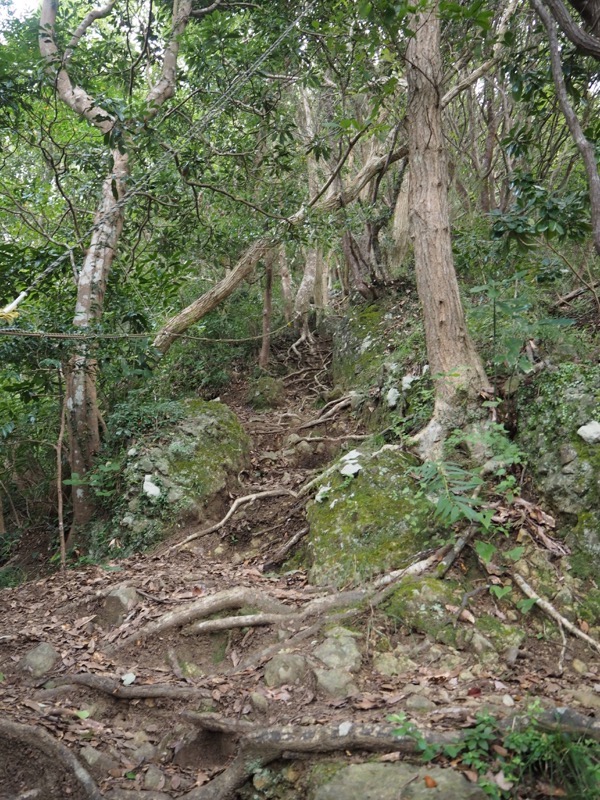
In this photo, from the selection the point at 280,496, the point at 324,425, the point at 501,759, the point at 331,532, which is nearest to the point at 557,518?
the point at 331,532

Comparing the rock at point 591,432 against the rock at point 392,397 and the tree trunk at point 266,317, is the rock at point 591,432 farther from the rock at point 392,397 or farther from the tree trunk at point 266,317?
the tree trunk at point 266,317

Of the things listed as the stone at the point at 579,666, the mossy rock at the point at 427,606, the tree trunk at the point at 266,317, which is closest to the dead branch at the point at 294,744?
the mossy rock at the point at 427,606

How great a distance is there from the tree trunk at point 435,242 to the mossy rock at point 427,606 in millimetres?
1503

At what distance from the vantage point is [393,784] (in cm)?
253

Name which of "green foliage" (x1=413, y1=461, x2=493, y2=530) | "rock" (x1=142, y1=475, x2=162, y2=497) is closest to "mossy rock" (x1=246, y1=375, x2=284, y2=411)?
"rock" (x1=142, y1=475, x2=162, y2=497)

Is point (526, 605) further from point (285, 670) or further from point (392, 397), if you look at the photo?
point (392, 397)

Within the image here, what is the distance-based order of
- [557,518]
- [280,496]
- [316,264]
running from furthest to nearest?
1. [316,264]
2. [280,496]
3. [557,518]

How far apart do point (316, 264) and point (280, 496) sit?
655 centimetres

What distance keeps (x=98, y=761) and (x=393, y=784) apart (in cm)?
167

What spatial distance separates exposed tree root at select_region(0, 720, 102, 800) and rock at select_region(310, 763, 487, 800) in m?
1.23

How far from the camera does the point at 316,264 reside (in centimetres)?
1172

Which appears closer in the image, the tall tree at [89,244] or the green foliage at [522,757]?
the green foliage at [522,757]

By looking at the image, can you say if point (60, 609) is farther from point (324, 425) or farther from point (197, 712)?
point (324, 425)

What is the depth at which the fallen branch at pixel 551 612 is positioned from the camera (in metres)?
3.50
